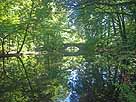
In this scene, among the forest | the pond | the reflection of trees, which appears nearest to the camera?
the forest

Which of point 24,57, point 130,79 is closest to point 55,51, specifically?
point 24,57

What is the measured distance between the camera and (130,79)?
1494cm

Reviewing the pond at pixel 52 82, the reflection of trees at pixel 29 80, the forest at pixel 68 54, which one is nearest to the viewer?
the forest at pixel 68 54

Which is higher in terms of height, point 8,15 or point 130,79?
point 8,15

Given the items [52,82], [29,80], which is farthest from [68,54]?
[52,82]

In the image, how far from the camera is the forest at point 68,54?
11.5 m

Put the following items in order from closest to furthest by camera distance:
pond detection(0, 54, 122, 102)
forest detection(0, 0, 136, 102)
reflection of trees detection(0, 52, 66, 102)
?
forest detection(0, 0, 136, 102)
pond detection(0, 54, 122, 102)
reflection of trees detection(0, 52, 66, 102)

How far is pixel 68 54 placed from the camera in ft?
140

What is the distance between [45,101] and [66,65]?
1478 centimetres

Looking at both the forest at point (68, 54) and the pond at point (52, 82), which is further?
the pond at point (52, 82)

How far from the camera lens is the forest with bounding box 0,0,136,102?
11.5 metres

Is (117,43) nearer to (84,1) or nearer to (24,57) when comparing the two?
(84,1)

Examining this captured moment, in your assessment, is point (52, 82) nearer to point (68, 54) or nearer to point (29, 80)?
point (29, 80)

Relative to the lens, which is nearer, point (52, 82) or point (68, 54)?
point (52, 82)
